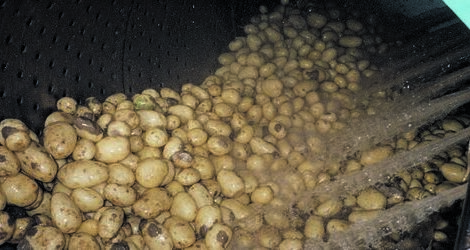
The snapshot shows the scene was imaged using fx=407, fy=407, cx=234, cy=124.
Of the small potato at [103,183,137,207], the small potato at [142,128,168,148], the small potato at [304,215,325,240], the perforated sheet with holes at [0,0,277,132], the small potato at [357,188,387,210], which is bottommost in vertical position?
the small potato at [304,215,325,240]

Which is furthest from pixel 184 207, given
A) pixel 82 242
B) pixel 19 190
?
pixel 19 190

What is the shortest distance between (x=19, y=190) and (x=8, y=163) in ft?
0.37

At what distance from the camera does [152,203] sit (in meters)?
1.84

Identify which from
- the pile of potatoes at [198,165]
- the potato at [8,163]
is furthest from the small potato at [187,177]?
the potato at [8,163]

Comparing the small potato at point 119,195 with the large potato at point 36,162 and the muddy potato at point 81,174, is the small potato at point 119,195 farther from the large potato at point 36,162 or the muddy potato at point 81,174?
the large potato at point 36,162

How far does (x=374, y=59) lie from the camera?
118 inches

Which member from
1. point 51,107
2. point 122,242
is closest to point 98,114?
point 51,107

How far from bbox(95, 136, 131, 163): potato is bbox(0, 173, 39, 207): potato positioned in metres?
0.31

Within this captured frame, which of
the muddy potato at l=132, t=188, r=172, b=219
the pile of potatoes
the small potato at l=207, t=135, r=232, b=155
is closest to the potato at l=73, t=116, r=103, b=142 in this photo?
the pile of potatoes

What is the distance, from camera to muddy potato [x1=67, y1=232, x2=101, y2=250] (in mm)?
1627

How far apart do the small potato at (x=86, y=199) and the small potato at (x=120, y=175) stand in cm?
10

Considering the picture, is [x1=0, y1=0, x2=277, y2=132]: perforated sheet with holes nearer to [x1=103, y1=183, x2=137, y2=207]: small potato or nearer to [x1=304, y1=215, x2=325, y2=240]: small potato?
[x1=103, y1=183, x2=137, y2=207]: small potato

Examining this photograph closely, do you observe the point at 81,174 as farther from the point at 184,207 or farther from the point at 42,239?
the point at 184,207

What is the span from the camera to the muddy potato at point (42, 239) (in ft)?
5.08
